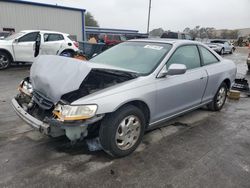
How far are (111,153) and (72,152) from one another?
0.61m

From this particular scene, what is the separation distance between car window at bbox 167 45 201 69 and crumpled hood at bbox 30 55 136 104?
4.44 feet

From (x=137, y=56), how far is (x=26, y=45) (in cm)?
803

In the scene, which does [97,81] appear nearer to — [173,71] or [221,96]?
[173,71]

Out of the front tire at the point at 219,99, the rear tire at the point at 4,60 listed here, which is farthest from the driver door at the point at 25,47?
the front tire at the point at 219,99

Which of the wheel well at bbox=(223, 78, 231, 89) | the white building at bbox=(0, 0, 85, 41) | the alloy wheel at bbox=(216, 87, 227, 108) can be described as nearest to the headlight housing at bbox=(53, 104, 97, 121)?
the alloy wheel at bbox=(216, 87, 227, 108)

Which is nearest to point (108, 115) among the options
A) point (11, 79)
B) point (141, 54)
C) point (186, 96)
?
point (141, 54)

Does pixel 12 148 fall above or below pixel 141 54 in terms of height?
below

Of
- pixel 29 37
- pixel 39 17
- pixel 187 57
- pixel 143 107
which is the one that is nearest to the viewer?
pixel 143 107

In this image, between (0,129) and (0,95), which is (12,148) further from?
(0,95)

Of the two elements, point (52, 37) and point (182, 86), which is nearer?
point (182, 86)

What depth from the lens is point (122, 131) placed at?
3.08 meters

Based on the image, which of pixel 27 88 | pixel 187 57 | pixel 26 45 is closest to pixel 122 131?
pixel 27 88

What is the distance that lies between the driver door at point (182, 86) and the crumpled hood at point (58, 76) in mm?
1073

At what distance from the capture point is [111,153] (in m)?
3.05
